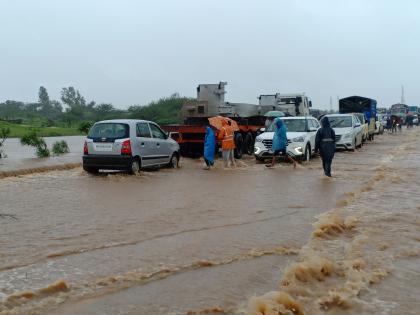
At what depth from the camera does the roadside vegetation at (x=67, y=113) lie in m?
52.8

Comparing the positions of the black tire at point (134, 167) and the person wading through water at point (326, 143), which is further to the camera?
the black tire at point (134, 167)

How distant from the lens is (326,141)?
1380 cm

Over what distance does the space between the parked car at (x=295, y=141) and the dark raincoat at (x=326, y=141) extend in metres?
3.59

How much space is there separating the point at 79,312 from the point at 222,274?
5.29ft

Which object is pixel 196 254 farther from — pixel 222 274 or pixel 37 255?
pixel 37 255

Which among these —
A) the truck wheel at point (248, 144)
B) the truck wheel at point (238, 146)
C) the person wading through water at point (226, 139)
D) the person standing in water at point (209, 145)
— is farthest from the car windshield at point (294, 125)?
the person standing in water at point (209, 145)

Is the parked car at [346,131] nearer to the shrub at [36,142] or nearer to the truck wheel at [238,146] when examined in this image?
the truck wheel at [238,146]

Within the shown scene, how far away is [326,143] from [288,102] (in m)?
14.2

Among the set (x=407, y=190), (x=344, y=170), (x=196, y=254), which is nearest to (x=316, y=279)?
(x=196, y=254)

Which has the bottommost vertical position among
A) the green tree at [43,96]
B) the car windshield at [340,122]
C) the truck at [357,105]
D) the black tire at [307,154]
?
the black tire at [307,154]

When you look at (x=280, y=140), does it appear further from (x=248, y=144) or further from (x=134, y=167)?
(x=248, y=144)

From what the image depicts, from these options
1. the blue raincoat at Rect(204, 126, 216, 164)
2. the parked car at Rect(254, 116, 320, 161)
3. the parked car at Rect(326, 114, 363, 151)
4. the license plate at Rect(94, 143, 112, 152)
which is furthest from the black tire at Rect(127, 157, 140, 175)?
the parked car at Rect(326, 114, 363, 151)

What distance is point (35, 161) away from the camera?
18.8 metres

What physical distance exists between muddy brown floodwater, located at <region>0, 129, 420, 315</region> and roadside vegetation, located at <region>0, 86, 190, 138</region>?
1551 cm
